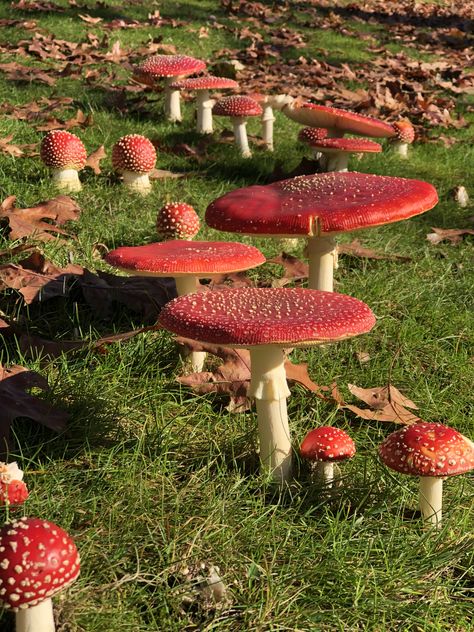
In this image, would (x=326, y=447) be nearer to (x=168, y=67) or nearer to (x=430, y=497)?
(x=430, y=497)

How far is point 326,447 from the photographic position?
2787mm

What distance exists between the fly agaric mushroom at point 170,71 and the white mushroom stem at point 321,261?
149 inches

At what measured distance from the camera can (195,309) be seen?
8.47 ft

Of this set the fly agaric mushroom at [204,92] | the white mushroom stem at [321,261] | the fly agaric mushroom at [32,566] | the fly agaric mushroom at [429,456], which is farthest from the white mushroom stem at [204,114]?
the fly agaric mushroom at [32,566]

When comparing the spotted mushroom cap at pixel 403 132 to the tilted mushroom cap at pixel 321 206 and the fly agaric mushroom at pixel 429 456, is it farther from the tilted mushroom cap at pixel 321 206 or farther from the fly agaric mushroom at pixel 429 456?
the fly agaric mushroom at pixel 429 456

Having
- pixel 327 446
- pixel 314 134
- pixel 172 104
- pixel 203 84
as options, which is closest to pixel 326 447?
pixel 327 446

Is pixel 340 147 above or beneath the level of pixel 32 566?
above

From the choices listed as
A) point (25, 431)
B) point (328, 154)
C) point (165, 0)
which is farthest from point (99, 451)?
point (165, 0)

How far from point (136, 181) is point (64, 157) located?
58 cm

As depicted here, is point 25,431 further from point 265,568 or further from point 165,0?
point 165,0

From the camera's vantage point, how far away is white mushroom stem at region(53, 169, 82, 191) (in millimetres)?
5383

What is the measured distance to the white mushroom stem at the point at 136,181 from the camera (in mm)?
5590

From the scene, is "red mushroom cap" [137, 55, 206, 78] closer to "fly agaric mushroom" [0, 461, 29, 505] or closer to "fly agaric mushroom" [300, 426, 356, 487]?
"fly agaric mushroom" [300, 426, 356, 487]

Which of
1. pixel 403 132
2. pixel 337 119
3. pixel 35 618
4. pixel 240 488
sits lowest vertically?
pixel 240 488
